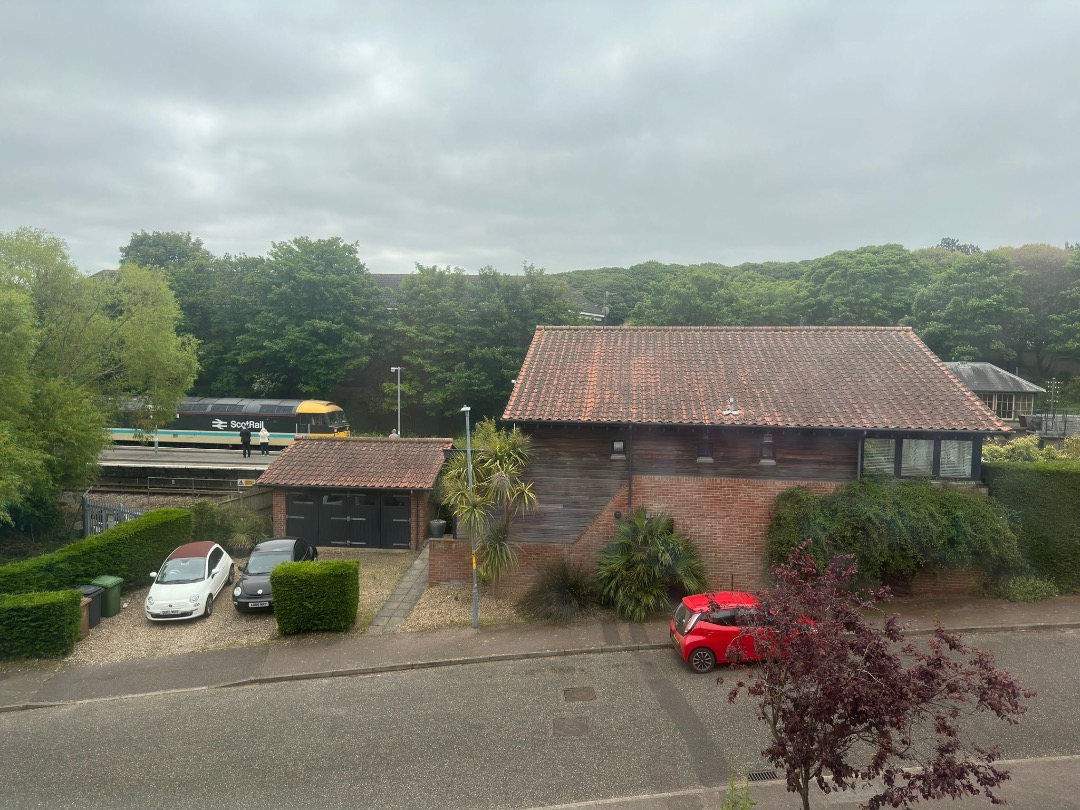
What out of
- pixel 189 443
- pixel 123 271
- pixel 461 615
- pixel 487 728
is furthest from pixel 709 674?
pixel 189 443

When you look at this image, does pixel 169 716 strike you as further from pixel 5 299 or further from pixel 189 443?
pixel 189 443

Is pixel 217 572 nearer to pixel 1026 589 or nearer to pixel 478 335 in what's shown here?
pixel 1026 589

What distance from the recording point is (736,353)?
1795 cm

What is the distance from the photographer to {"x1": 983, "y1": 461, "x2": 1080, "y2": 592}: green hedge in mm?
14234

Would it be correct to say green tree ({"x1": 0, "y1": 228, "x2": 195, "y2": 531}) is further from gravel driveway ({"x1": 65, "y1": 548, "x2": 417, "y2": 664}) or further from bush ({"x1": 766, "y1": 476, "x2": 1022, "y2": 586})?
bush ({"x1": 766, "y1": 476, "x2": 1022, "y2": 586})

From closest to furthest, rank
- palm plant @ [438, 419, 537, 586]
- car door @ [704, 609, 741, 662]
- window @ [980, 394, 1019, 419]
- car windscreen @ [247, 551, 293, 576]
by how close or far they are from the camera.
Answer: car door @ [704, 609, 741, 662] → palm plant @ [438, 419, 537, 586] → car windscreen @ [247, 551, 293, 576] → window @ [980, 394, 1019, 419]

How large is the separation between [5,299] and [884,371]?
23698mm

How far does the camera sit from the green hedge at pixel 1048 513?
46.7ft

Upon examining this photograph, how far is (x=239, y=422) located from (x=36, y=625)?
22.5 meters

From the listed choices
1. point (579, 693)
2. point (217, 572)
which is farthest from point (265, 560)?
point (579, 693)

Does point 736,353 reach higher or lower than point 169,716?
higher

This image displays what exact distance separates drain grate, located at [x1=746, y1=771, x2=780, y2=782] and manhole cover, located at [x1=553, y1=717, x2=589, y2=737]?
240 centimetres

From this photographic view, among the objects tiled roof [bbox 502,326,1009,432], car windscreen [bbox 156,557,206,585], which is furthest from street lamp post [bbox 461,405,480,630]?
car windscreen [bbox 156,557,206,585]

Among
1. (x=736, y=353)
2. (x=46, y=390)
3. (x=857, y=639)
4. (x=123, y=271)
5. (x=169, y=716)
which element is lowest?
(x=169, y=716)
